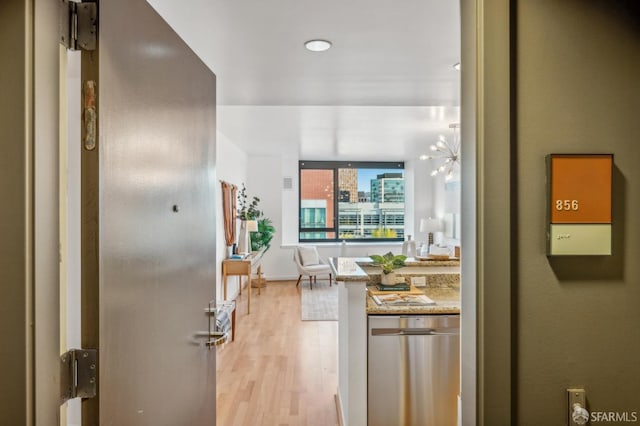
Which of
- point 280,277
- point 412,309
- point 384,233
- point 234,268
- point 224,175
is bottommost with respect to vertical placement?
point 280,277

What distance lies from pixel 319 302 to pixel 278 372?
2828 millimetres

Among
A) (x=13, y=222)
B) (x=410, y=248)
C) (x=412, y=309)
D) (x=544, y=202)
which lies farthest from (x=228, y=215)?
(x=544, y=202)

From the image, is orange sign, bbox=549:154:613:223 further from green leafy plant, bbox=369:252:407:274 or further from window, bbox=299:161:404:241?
window, bbox=299:161:404:241

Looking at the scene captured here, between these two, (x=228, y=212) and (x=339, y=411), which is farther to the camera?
→ (x=228, y=212)

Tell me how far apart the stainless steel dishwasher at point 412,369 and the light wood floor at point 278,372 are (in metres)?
0.58

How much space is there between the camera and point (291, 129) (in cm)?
552

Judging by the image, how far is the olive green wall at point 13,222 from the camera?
845mm

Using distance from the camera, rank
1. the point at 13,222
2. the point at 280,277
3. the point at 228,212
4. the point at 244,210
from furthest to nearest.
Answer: the point at 280,277
the point at 244,210
the point at 228,212
the point at 13,222

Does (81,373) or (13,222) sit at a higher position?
(13,222)

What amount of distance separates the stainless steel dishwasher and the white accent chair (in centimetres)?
505

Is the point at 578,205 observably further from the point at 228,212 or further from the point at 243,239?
the point at 243,239

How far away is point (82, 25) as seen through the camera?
3.20 feet

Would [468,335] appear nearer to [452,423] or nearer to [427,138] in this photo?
A: [452,423]

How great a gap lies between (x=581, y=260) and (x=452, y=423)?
1.90 meters
